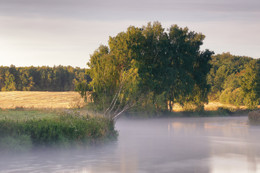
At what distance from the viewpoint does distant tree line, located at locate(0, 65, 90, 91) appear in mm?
113312

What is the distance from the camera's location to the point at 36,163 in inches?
795

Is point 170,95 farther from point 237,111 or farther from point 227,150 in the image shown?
point 227,150

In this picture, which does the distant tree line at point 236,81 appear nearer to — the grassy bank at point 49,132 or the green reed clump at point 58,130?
the green reed clump at point 58,130

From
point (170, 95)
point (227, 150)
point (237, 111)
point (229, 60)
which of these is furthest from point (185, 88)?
point (229, 60)

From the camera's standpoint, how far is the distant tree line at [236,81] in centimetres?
8250

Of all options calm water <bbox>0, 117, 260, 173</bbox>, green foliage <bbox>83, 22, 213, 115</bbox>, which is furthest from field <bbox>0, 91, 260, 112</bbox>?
calm water <bbox>0, 117, 260, 173</bbox>

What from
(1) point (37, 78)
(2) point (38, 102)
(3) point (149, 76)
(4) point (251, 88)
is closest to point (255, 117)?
(3) point (149, 76)


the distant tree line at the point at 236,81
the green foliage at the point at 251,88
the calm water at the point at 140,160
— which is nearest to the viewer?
the calm water at the point at 140,160

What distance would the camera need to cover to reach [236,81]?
→ 4082 inches

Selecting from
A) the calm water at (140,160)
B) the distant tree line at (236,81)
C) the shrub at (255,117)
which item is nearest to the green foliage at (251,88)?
the distant tree line at (236,81)

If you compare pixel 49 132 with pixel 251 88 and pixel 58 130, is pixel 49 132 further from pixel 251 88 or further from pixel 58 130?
pixel 251 88

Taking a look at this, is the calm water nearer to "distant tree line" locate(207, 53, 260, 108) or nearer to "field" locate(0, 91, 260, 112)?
"field" locate(0, 91, 260, 112)

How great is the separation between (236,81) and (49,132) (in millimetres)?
86986

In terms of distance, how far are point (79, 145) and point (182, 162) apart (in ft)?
21.5
